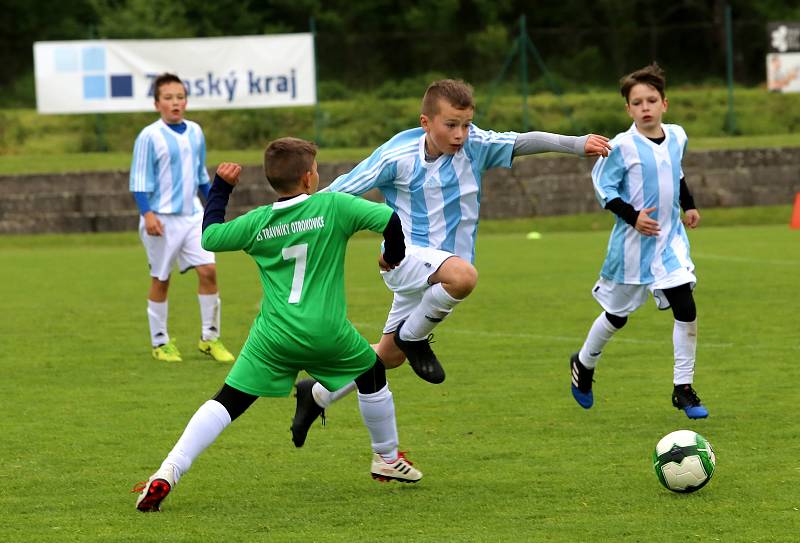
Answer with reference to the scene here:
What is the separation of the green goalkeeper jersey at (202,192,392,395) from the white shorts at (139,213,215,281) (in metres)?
4.69

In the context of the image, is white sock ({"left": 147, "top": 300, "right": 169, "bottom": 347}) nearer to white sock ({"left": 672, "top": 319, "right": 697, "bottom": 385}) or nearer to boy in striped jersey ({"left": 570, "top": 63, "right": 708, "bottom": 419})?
boy in striped jersey ({"left": 570, "top": 63, "right": 708, "bottom": 419})

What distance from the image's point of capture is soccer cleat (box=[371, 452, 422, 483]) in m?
5.80

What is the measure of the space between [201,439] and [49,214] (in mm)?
16194

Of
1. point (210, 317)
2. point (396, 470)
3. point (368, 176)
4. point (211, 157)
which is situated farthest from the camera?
point (211, 157)

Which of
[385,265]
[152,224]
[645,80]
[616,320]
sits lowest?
[616,320]

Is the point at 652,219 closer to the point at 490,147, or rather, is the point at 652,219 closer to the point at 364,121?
the point at 490,147

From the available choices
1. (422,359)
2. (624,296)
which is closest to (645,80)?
(624,296)

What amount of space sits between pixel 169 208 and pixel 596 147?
15.3 ft

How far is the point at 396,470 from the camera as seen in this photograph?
5.80 m

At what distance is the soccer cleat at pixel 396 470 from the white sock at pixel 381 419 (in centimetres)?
2

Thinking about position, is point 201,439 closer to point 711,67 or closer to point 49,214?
point 49,214

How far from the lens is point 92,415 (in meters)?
7.72

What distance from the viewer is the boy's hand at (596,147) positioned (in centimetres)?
621

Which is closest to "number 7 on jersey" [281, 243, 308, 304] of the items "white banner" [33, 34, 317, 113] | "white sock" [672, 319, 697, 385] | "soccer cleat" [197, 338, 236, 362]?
"white sock" [672, 319, 697, 385]
